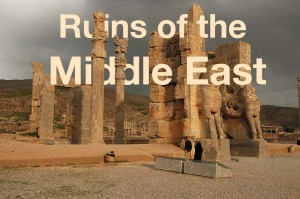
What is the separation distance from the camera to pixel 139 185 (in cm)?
696

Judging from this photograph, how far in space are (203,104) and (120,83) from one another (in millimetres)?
9336

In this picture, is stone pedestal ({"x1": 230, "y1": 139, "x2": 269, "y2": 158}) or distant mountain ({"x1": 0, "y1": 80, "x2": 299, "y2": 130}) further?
distant mountain ({"x1": 0, "y1": 80, "x2": 299, "y2": 130})

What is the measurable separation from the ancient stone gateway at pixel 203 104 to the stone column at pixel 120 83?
4.65m

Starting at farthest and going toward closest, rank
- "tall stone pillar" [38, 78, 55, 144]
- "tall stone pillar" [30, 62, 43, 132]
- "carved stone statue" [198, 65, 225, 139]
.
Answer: "tall stone pillar" [30, 62, 43, 132] → "tall stone pillar" [38, 78, 55, 144] → "carved stone statue" [198, 65, 225, 139]

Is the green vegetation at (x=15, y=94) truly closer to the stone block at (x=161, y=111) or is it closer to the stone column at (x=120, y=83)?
the stone column at (x=120, y=83)

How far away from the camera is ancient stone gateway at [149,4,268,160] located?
14.1 metres

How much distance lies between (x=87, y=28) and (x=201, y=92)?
6.84 m

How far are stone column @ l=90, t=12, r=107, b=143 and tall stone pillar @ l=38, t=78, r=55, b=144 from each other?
5.20 meters

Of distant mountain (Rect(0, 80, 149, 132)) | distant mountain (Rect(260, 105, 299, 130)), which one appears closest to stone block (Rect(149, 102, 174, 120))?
distant mountain (Rect(0, 80, 149, 132))

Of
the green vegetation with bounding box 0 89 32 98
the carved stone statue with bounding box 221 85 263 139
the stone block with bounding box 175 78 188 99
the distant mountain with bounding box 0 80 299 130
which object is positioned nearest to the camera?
the stone block with bounding box 175 78 188 99

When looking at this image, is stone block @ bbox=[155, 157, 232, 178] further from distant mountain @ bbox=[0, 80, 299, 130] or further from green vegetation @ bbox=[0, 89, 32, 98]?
green vegetation @ bbox=[0, 89, 32, 98]

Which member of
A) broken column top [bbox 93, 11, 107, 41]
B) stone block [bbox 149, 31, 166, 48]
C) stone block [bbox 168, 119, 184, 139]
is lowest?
stone block [bbox 168, 119, 184, 139]

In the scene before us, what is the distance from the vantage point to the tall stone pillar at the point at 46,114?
67.8ft

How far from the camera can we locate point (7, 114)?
144 ft
